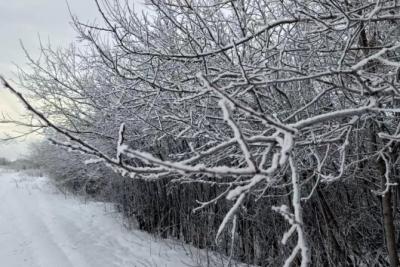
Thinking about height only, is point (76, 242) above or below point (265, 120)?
below

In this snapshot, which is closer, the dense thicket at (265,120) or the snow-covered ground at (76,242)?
the dense thicket at (265,120)

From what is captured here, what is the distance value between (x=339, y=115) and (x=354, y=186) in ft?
13.7

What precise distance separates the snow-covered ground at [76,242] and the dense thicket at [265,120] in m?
0.75

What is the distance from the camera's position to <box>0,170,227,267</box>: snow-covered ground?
23.0 ft

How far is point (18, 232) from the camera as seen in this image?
9070 millimetres

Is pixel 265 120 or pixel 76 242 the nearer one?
pixel 265 120

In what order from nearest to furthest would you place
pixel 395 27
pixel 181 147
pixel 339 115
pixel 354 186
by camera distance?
1. pixel 339 115
2. pixel 395 27
3. pixel 354 186
4. pixel 181 147

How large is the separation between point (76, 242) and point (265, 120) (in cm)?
763

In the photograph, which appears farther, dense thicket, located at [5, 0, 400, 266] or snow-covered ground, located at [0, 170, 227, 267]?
snow-covered ground, located at [0, 170, 227, 267]

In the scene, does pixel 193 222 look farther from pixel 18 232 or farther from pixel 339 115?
pixel 339 115

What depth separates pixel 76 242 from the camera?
814 centimetres

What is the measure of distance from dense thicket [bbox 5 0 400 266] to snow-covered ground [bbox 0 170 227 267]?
0.75 meters

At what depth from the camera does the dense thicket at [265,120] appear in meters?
1.52

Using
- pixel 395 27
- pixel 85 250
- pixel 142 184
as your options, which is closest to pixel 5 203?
pixel 142 184
